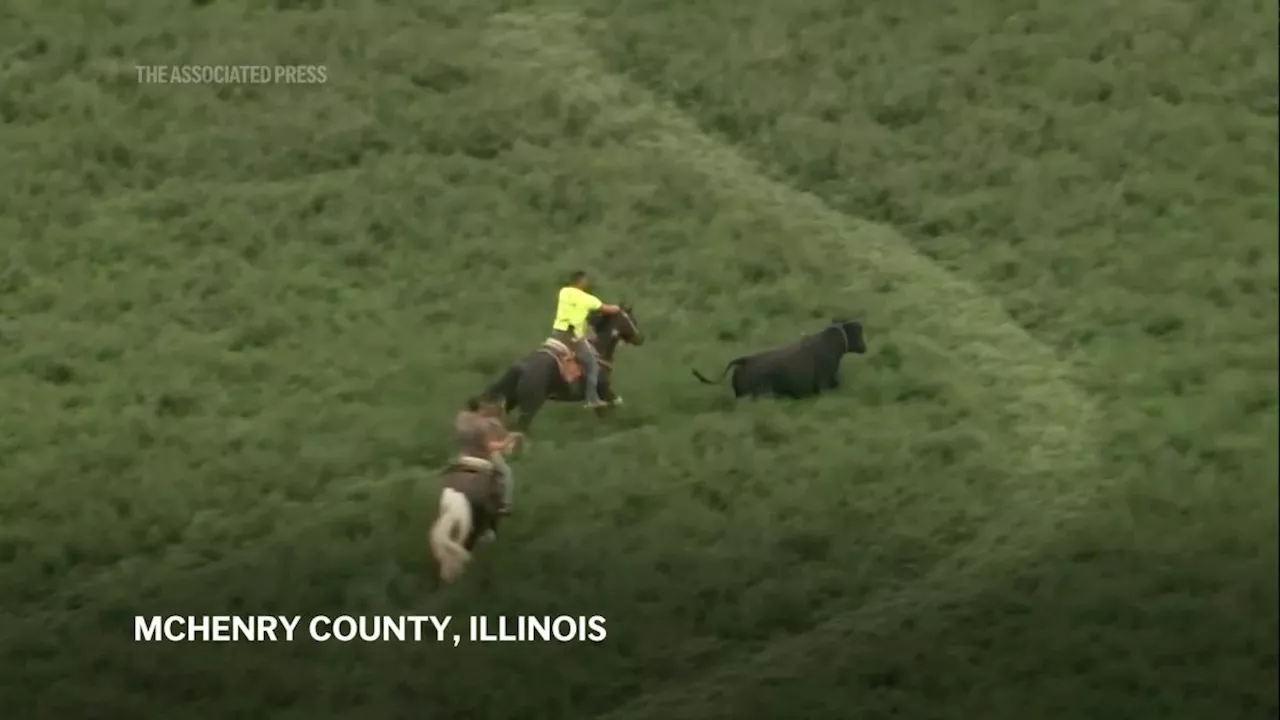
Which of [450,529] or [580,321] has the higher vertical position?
[580,321]

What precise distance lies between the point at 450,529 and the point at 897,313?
0.96 ft

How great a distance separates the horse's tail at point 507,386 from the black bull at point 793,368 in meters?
0.11

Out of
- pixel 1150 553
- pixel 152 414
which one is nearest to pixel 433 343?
pixel 152 414

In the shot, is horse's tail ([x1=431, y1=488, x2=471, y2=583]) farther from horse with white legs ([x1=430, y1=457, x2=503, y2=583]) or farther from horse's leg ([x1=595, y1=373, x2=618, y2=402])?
horse's leg ([x1=595, y1=373, x2=618, y2=402])

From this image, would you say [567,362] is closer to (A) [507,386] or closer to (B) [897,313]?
(A) [507,386]

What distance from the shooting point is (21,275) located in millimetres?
804

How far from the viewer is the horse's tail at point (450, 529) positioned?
2.55 feet

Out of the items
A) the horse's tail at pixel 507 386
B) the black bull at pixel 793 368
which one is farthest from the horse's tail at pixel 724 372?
the horse's tail at pixel 507 386

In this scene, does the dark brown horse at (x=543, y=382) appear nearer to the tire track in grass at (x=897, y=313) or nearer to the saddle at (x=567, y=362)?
the saddle at (x=567, y=362)

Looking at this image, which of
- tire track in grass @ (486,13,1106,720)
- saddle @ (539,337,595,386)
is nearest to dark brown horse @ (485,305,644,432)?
saddle @ (539,337,595,386)

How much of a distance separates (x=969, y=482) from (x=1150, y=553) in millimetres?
112

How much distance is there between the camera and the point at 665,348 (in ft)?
2.65

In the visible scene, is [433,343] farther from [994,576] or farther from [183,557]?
[994,576]

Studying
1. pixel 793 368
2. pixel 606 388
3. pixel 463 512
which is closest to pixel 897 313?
pixel 793 368
